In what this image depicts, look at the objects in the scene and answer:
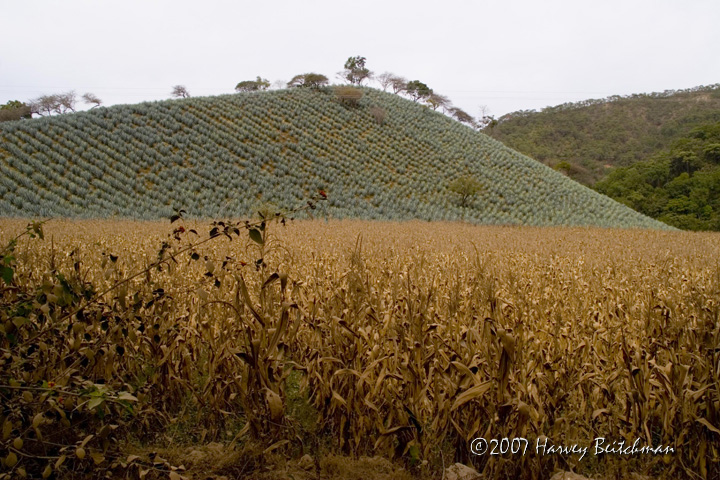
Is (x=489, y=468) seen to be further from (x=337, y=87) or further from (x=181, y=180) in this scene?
(x=337, y=87)

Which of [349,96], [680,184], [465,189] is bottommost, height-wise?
[465,189]

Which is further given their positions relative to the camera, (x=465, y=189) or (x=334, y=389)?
(x=465, y=189)

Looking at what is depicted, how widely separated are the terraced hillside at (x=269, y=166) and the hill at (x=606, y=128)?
23.1 m

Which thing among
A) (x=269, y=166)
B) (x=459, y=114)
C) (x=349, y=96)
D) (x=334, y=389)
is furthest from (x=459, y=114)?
(x=334, y=389)

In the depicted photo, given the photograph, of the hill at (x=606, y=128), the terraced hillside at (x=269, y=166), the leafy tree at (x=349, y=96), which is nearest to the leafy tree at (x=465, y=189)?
the terraced hillside at (x=269, y=166)

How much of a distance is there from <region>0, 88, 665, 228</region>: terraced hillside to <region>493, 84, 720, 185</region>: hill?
23.1m

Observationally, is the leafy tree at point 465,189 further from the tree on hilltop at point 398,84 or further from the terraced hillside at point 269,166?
the tree on hilltop at point 398,84

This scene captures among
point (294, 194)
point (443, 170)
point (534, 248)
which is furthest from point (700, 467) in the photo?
point (443, 170)

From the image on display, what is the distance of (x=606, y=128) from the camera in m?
61.8

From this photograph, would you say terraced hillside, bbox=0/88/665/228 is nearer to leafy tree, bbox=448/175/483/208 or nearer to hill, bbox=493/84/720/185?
leafy tree, bbox=448/175/483/208

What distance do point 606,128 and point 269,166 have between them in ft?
172

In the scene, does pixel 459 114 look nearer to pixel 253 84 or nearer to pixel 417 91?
pixel 417 91

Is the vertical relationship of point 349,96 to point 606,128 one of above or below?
below

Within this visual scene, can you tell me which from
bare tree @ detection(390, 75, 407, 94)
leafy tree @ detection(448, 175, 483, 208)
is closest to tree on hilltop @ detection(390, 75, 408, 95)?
bare tree @ detection(390, 75, 407, 94)
